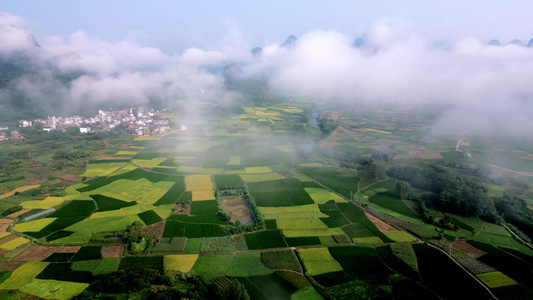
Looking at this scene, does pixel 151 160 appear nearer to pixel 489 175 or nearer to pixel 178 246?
pixel 178 246

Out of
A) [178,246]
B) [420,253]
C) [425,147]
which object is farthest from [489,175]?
[178,246]

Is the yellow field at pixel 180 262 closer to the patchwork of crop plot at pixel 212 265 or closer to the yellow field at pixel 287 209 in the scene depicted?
the patchwork of crop plot at pixel 212 265

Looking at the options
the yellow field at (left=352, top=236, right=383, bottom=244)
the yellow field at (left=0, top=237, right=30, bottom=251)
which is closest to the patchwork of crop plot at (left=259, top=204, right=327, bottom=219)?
the yellow field at (left=352, top=236, right=383, bottom=244)

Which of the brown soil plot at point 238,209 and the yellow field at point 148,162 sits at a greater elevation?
the yellow field at point 148,162

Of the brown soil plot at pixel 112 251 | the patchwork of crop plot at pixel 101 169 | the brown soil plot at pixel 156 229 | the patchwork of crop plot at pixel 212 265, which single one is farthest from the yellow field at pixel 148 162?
the patchwork of crop plot at pixel 212 265

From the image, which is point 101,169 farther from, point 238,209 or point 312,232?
point 312,232
